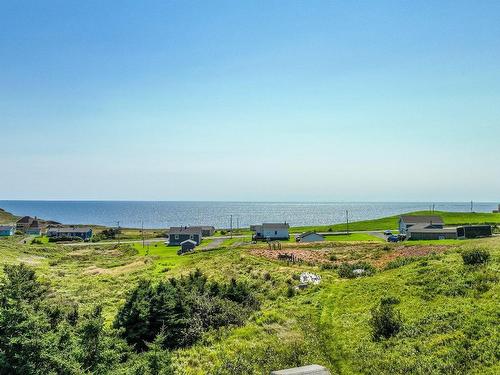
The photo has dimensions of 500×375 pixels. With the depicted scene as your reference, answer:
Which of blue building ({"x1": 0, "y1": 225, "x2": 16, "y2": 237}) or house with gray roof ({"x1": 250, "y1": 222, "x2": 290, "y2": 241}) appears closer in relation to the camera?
house with gray roof ({"x1": 250, "y1": 222, "x2": 290, "y2": 241})

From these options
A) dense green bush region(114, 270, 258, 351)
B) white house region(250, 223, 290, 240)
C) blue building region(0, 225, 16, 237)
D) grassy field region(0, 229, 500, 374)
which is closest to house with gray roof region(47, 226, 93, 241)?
blue building region(0, 225, 16, 237)

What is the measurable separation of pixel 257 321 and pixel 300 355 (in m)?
7.38

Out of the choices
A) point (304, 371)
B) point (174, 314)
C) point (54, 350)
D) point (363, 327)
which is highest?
point (304, 371)

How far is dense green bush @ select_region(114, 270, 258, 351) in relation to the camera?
81.1ft

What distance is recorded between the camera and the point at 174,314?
26.0m

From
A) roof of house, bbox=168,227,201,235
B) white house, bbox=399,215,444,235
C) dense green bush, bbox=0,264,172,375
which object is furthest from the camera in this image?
roof of house, bbox=168,227,201,235

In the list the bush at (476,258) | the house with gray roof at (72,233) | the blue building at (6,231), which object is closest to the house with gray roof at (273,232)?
the house with gray roof at (72,233)

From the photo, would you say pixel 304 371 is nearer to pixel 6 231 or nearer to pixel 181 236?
pixel 181 236

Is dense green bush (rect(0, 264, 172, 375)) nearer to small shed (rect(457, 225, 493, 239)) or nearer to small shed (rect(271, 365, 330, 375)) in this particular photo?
small shed (rect(271, 365, 330, 375))

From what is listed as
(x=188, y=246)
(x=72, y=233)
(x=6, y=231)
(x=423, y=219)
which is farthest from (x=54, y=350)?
(x=6, y=231)

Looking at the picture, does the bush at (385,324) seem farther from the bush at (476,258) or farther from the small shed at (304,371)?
the bush at (476,258)

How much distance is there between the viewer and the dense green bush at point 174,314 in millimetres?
24734

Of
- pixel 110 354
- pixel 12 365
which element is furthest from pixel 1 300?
pixel 110 354

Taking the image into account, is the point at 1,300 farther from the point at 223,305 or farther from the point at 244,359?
the point at 223,305
